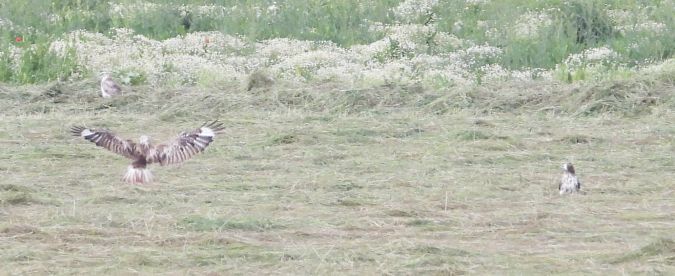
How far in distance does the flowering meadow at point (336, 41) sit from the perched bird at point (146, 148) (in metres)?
5.74

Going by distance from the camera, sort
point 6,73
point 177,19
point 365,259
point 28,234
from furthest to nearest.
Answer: point 177,19, point 6,73, point 28,234, point 365,259

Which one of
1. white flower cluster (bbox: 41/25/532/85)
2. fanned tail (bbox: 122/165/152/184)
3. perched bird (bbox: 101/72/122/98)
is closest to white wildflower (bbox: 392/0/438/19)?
white flower cluster (bbox: 41/25/532/85)

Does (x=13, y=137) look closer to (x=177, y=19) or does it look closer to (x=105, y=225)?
(x=105, y=225)

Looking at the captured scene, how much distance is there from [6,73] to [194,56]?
9.04ft

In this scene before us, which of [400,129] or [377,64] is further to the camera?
[377,64]

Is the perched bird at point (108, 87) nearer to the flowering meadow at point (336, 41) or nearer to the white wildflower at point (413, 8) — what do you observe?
the flowering meadow at point (336, 41)

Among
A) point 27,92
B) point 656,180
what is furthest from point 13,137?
point 656,180

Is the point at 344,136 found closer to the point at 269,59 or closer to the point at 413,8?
the point at 269,59

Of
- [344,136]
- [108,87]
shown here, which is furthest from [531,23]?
[344,136]

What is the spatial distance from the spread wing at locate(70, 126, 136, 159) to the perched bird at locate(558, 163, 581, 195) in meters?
2.87

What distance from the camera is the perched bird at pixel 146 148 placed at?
917cm

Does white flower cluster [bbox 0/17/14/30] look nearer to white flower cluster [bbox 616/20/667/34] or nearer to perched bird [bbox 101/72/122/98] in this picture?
perched bird [bbox 101/72/122/98]

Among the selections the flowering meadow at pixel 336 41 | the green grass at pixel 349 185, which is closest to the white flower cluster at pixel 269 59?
the flowering meadow at pixel 336 41

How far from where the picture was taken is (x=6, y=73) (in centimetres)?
1602
